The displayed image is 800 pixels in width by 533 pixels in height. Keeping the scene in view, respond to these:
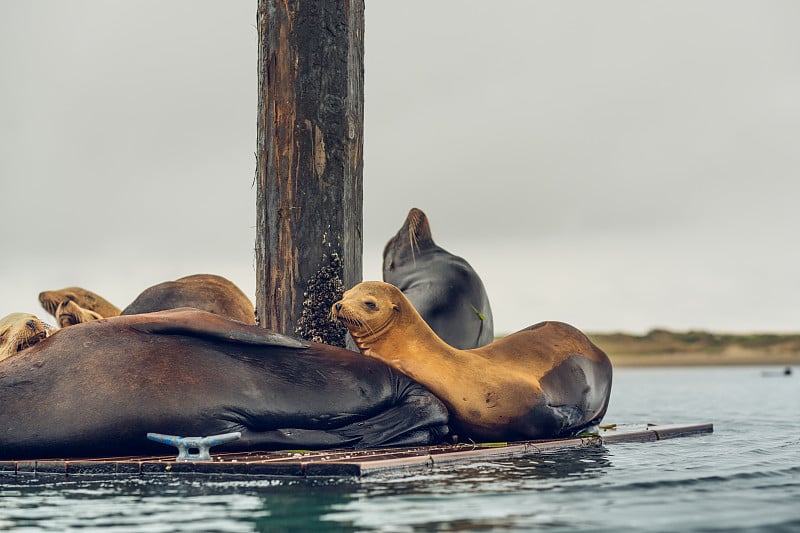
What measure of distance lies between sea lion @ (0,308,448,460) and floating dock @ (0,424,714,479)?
0.20 metres

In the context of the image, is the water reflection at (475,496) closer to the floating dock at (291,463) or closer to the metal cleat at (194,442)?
the floating dock at (291,463)

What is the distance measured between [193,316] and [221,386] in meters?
0.61

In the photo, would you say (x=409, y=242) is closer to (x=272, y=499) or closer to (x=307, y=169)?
(x=307, y=169)

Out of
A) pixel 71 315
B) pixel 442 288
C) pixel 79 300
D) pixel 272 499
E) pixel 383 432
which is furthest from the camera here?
pixel 79 300

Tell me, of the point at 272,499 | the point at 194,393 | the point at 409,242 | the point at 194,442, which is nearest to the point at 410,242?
the point at 409,242

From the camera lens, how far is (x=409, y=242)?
31.6ft

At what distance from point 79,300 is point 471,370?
182 inches

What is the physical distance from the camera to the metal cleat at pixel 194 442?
6051 mm

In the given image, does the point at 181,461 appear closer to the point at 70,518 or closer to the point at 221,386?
the point at 221,386

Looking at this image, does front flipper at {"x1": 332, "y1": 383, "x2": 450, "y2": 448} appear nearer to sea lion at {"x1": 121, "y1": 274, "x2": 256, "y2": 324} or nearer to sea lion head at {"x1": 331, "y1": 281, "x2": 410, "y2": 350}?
sea lion head at {"x1": 331, "y1": 281, "x2": 410, "y2": 350}

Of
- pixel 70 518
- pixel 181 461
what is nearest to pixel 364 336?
pixel 181 461

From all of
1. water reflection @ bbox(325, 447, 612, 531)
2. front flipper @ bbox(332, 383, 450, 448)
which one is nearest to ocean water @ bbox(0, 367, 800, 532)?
water reflection @ bbox(325, 447, 612, 531)

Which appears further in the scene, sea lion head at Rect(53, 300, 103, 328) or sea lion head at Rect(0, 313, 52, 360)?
sea lion head at Rect(53, 300, 103, 328)

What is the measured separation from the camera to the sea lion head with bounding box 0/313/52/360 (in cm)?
725
